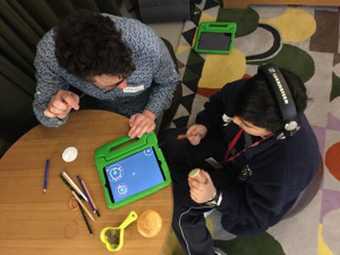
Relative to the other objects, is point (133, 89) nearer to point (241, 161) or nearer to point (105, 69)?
point (105, 69)

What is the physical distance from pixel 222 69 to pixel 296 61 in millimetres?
382

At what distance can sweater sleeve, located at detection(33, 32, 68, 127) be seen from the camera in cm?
116

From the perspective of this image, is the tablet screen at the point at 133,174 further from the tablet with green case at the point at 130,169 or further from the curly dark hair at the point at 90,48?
the curly dark hair at the point at 90,48

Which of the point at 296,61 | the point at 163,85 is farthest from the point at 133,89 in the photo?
the point at 296,61

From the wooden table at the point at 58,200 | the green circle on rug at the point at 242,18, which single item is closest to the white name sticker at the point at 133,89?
the wooden table at the point at 58,200

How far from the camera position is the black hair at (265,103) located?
3.03ft

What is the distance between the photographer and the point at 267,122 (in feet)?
3.08

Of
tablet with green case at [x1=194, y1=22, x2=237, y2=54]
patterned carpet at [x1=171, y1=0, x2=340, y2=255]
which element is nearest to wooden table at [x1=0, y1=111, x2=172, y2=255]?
patterned carpet at [x1=171, y1=0, x2=340, y2=255]

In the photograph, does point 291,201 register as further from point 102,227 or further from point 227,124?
point 102,227

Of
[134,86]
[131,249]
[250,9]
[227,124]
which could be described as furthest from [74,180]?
[250,9]

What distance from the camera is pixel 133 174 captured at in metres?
1.07

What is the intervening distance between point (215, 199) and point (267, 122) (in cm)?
33

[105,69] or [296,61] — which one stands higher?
[105,69]

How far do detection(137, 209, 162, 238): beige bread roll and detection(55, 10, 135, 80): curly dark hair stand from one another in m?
0.38
